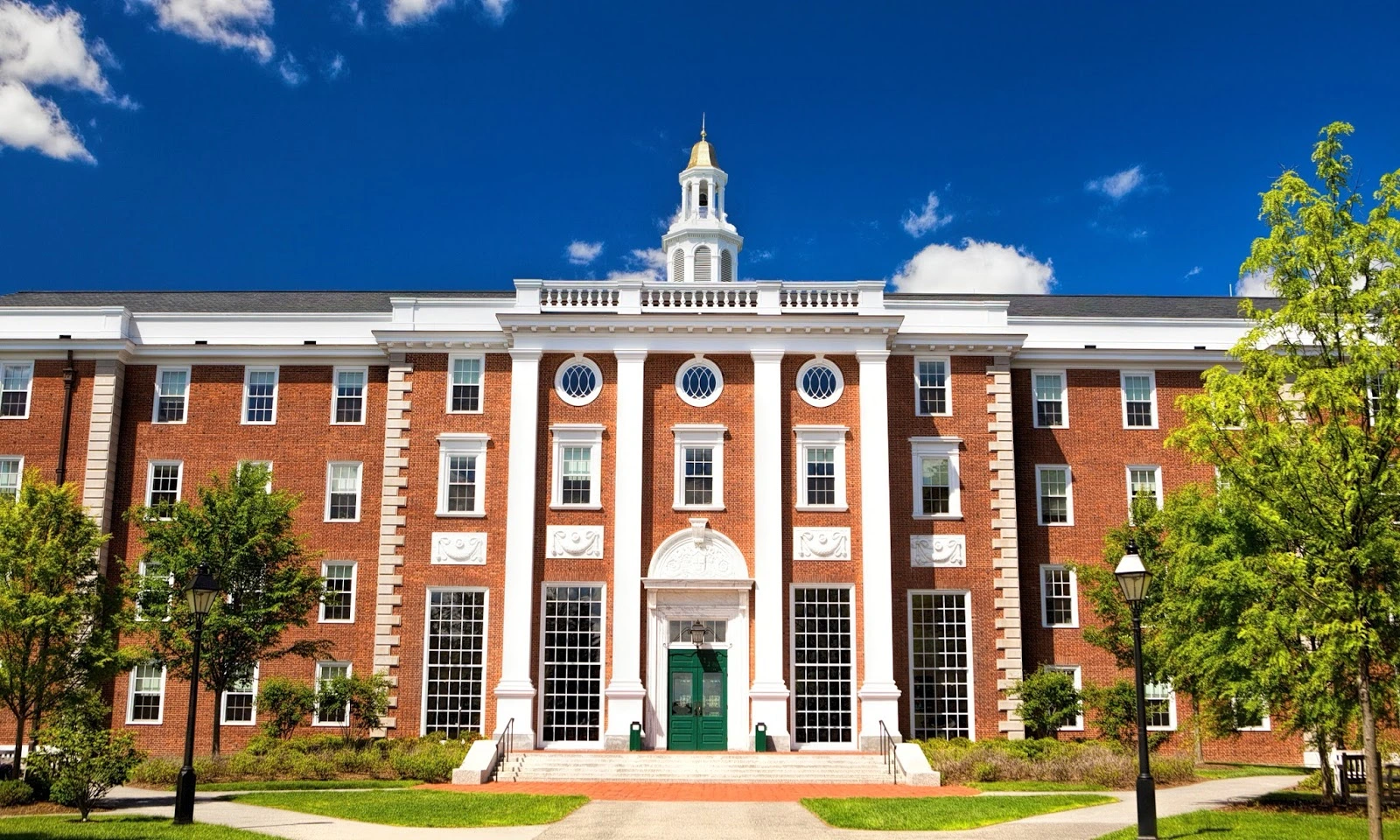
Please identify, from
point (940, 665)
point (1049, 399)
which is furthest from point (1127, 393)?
point (940, 665)

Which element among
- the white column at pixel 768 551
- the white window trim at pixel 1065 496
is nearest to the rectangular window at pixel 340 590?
the white column at pixel 768 551

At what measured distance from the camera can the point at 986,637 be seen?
33.6 meters

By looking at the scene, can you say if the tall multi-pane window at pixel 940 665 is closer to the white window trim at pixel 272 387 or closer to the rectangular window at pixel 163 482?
the white window trim at pixel 272 387

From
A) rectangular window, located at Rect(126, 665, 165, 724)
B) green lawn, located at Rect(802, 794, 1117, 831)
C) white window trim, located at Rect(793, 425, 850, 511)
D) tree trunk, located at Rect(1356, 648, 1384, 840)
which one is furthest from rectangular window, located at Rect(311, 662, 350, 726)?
tree trunk, located at Rect(1356, 648, 1384, 840)

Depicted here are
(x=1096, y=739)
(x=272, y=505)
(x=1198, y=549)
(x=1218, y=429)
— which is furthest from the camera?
(x=1096, y=739)

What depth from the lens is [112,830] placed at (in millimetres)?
19375

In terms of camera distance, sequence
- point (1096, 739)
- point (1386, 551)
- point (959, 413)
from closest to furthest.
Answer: point (1386, 551) → point (1096, 739) → point (959, 413)

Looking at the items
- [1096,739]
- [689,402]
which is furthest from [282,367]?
[1096,739]

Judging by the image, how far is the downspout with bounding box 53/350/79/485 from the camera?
35406 millimetres

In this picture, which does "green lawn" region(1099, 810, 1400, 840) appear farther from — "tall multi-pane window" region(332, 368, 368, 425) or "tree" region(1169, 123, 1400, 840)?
"tall multi-pane window" region(332, 368, 368, 425)

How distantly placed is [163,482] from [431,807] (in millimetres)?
17916

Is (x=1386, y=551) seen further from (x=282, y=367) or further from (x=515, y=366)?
(x=282, y=367)

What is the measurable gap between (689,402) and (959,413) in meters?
7.83

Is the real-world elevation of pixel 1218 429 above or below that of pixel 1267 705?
above
